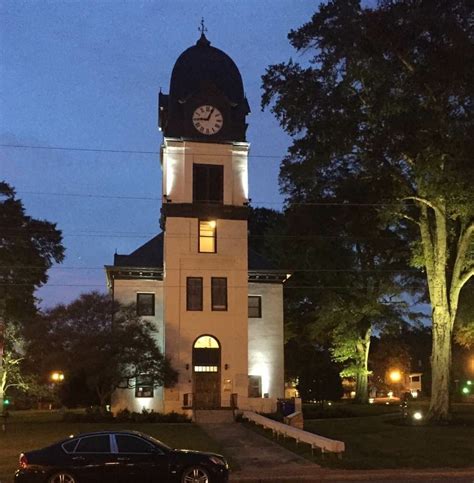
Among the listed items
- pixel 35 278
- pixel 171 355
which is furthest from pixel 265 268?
pixel 35 278

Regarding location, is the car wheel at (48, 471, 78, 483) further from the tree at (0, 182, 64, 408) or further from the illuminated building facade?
the tree at (0, 182, 64, 408)

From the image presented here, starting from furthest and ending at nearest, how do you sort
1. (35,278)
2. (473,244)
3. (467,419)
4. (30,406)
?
1. (30,406)
2. (35,278)
3. (473,244)
4. (467,419)

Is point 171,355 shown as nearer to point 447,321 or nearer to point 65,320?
point 65,320

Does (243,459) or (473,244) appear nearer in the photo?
(243,459)

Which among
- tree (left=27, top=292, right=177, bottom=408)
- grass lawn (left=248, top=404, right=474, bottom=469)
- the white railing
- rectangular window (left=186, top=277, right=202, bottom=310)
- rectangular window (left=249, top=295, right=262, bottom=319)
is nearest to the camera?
grass lawn (left=248, top=404, right=474, bottom=469)

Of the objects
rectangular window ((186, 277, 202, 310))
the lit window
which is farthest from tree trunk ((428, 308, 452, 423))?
rectangular window ((186, 277, 202, 310))

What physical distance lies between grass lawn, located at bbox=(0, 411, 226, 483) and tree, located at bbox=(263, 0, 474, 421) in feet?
38.2

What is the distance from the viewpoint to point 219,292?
145 feet

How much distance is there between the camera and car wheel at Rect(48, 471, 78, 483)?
14117 mm

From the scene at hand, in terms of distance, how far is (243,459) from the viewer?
20609 millimetres

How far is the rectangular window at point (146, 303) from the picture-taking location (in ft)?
147

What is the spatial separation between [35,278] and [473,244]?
1066 inches

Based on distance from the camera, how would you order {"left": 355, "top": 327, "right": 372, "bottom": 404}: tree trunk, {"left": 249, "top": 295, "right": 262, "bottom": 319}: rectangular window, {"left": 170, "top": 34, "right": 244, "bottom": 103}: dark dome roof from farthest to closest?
{"left": 355, "top": 327, "right": 372, "bottom": 404}: tree trunk → {"left": 249, "top": 295, "right": 262, "bottom": 319}: rectangular window → {"left": 170, "top": 34, "right": 244, "bottom": 103}: dark dome roof

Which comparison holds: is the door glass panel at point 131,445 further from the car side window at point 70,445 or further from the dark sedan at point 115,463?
the car side window at point 70,445
